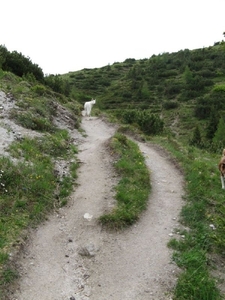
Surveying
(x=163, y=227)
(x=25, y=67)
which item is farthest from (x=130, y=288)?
(x=25, y=67)

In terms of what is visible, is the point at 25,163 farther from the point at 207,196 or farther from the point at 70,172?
the point at 207,196

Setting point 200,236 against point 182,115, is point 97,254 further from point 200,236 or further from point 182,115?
point 182,115

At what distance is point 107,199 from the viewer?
1170 centimetres

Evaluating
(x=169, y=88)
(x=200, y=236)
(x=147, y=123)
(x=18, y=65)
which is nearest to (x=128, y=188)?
(x=200, y=236)

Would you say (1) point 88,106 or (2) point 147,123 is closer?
(2) point 147,123

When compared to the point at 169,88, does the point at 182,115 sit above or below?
below

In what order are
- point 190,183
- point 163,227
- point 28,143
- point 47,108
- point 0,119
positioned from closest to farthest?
point 163,227 < point 190,183 < point 28,143 < point 0,119 < point 47,108

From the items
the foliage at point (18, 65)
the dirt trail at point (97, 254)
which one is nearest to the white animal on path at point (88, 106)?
the foliage at point (18, 65)

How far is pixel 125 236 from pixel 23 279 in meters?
3.38

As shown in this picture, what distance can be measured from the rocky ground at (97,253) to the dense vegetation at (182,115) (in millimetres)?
485

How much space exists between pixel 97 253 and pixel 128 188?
4044mm

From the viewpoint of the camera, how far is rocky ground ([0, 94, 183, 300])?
24.6ft

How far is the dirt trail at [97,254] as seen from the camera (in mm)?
7484

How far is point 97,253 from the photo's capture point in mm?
8922
